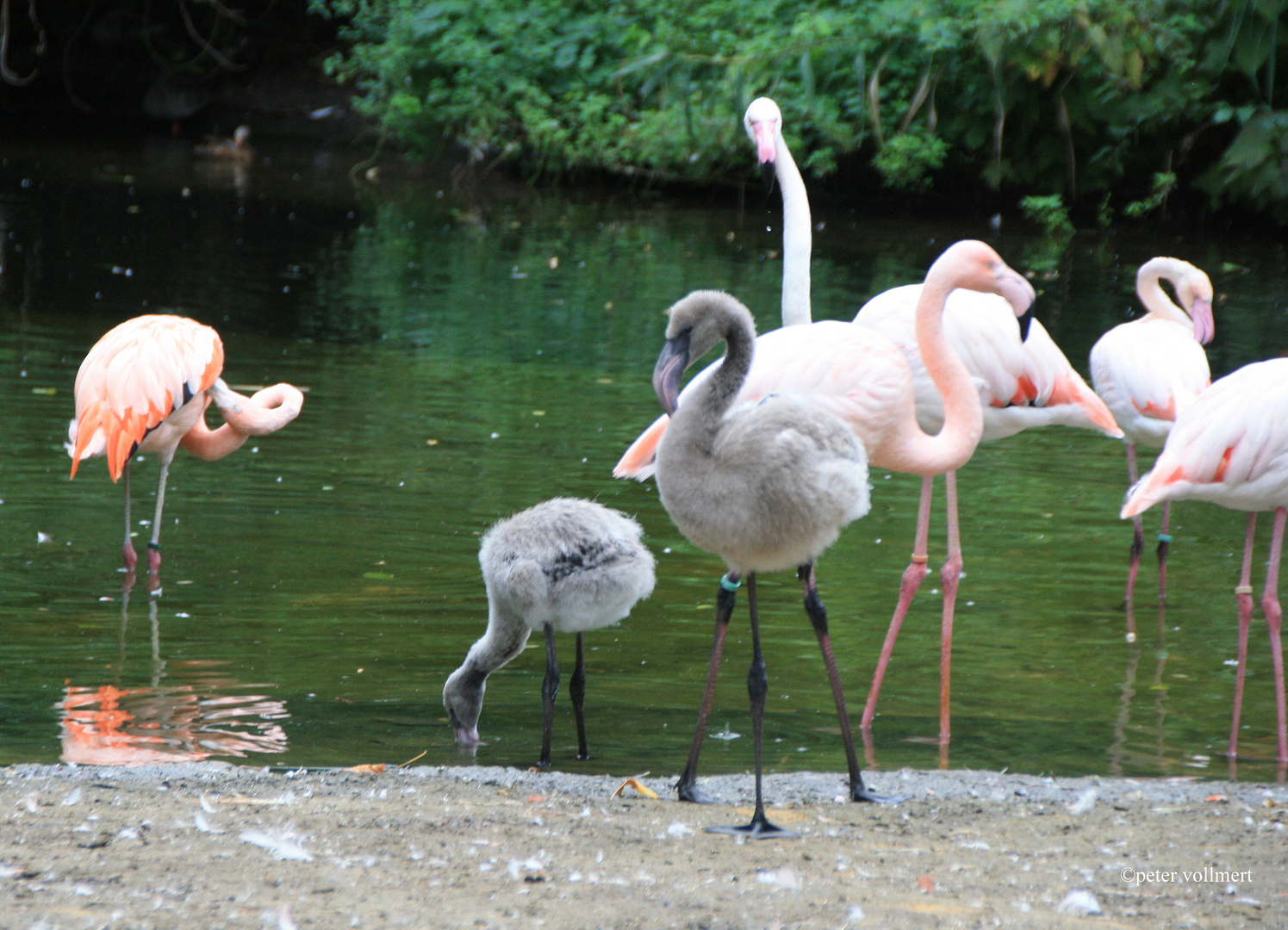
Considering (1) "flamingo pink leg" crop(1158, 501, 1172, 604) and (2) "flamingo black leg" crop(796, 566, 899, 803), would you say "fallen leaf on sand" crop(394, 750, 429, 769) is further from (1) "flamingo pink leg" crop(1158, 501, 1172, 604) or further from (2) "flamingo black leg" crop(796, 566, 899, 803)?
(1) "flamingo pink leg" crop(1158, 501, 1172, 604)

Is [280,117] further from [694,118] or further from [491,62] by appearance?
[694,118]

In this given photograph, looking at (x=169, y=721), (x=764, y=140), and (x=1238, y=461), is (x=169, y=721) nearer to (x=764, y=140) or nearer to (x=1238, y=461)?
(x=764, y=140)

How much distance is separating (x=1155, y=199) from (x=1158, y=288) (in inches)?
442

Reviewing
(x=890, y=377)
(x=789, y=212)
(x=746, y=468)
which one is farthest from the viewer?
(x=789, y=212)

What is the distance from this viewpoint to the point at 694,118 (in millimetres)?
18656

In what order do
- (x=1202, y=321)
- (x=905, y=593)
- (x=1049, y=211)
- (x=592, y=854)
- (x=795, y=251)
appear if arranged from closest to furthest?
(x=592, y=854) → (x=905, y=593) → (x=795, y=251) → (x=1202, y=321) → (x=1049, y=211)

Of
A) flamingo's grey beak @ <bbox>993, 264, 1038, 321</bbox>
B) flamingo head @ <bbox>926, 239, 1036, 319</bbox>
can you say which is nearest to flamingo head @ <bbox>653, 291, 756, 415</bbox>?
flamingo head @ <bbox>926, 239, 1036, 319</bbox>

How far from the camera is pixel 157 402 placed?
6293 millimetres

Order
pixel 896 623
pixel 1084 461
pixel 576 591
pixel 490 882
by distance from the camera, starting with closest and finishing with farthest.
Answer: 1. pixel 490 882
2. pixel 576 591
3. pixel 896 623
4. pixel 1084 461

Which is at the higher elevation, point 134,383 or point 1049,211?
point 1049,211

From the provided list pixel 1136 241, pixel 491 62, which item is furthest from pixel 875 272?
pixel 491 62

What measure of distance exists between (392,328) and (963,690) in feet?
23.2

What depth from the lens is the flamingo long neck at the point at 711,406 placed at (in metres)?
3.68

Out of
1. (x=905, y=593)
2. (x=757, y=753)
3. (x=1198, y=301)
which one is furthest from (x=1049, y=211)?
(x=757, y=753)
